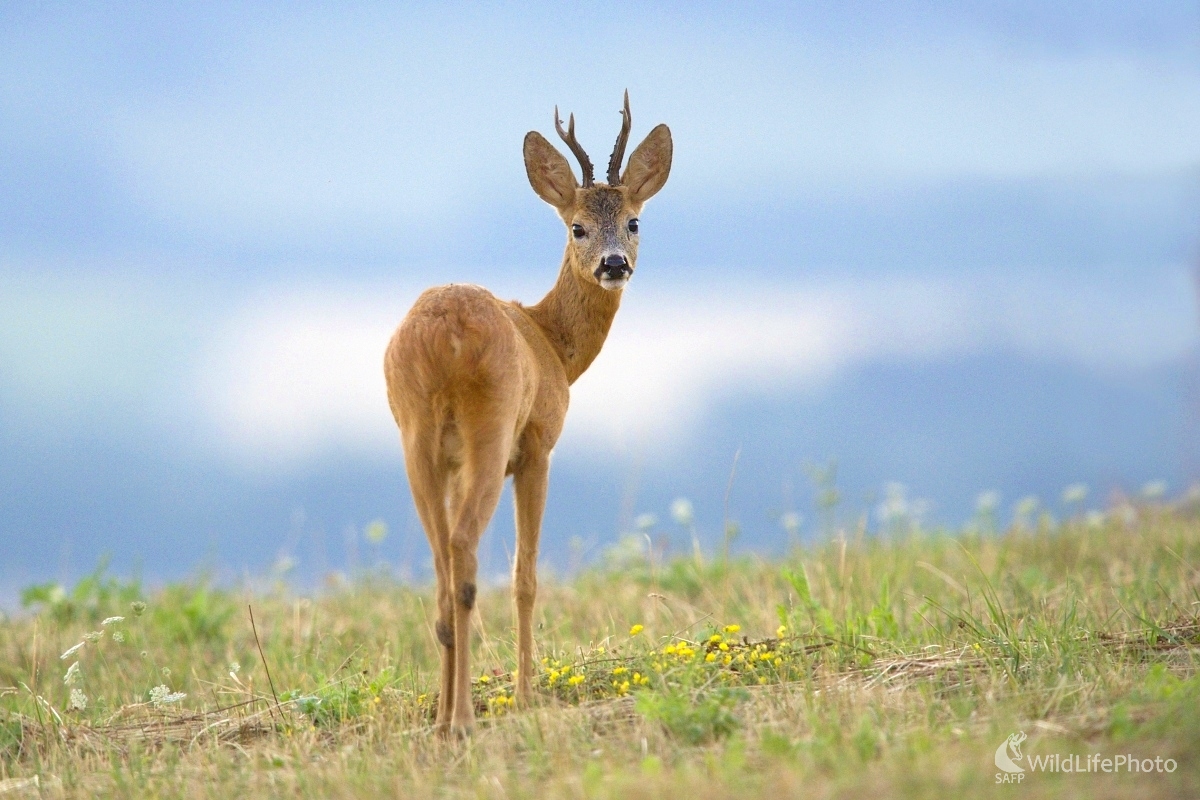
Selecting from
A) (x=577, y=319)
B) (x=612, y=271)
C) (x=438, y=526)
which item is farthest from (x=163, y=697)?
(x=612, y=271)

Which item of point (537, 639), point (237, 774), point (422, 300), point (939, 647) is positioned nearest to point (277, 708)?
point (237, 774)

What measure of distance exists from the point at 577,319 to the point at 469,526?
2.10m

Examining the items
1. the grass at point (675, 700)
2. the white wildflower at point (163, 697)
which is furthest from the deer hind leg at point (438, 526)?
the white wildflower at point (163, 697)

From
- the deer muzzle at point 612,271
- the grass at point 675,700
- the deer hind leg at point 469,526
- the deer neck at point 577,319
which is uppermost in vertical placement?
the deer muzzle at point 612,271

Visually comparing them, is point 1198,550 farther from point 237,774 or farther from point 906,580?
point 237,774

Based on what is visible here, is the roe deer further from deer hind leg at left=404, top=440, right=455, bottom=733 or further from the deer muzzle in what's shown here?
the deer muzzle

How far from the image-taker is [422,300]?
586 centimetres

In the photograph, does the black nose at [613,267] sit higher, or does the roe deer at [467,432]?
the black nose at [613,267]

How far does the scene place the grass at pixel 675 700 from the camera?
4348mm

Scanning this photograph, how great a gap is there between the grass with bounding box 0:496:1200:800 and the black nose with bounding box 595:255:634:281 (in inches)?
76.8

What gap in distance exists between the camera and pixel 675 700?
201 inches

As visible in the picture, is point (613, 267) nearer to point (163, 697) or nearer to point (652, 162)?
point (652, 162)

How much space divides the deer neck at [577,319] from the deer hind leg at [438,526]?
5.40 feet

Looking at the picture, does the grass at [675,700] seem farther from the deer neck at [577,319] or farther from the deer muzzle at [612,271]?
the deer muzzle at [612,271]
